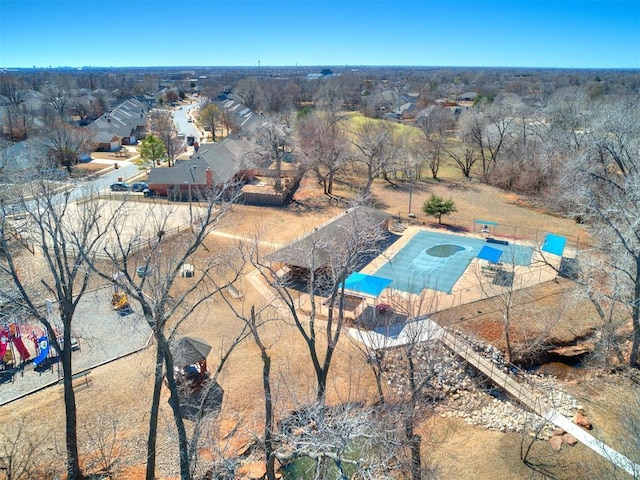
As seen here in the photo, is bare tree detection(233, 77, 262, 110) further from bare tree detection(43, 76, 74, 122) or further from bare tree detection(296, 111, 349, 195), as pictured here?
bare tree detection(296, 111, 349, 195)

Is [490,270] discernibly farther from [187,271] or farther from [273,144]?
[273,144]

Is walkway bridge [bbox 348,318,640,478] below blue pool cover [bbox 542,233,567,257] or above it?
below

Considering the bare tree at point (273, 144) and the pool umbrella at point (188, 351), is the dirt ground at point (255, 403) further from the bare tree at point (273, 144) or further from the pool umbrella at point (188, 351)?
the bare tree at point (273, 144)

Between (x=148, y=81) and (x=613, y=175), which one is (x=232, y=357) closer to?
(x=613, y=175)

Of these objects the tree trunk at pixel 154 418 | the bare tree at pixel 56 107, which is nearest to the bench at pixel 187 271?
the tree trunk at pixel 154 418

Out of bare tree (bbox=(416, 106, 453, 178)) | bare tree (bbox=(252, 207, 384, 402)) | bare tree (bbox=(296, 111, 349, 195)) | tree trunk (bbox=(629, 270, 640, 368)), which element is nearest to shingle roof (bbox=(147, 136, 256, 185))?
bare tree (bbox=(296, 111, 349, 195))

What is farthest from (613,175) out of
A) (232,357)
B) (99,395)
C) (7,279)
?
(7,279)
